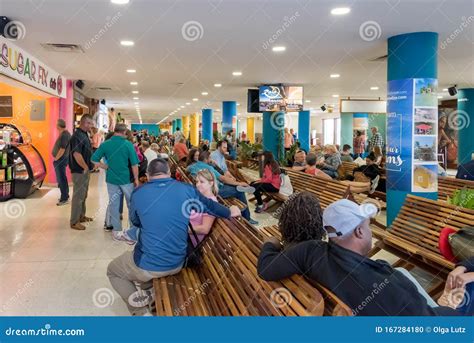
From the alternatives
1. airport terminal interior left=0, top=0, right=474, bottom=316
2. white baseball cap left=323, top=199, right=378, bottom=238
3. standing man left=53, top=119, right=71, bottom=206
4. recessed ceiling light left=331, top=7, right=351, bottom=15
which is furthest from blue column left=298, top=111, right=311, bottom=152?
white baseball cap left=323, top=199, right=378, bottom=238

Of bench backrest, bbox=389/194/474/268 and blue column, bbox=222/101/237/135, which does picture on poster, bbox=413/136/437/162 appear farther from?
blue column, bbox=222/101/237/135

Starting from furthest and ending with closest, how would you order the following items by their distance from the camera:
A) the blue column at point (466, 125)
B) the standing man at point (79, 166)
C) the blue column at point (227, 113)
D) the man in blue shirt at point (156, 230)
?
the blue column at point (227, 113) → the blue column at point (466, 125) → the standing man at point (79, 166) → the man in blue shirt at point (156, 230)

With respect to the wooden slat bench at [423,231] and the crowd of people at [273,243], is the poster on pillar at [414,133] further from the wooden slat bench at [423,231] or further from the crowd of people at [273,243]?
the crowd of people at [273,243]

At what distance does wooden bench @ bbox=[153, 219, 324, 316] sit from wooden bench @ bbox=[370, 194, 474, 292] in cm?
172

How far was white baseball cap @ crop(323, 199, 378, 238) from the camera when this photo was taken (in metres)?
1.92

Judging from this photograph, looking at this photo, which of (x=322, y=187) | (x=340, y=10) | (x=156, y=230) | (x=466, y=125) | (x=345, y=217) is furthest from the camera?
(x=466, y=125)

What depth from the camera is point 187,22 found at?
594cm

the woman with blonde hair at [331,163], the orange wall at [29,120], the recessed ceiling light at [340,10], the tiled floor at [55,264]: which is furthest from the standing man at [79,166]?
the orange wall at [29,120]

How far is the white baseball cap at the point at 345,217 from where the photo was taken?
1915 mm

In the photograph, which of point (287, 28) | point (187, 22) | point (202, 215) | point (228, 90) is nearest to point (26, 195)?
point (187, 22)

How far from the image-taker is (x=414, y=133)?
628 centimetres

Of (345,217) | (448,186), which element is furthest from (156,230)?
(448,186)

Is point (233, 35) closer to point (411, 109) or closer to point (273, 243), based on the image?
point (411, 109)

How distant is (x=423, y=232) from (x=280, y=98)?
9.42 metres
